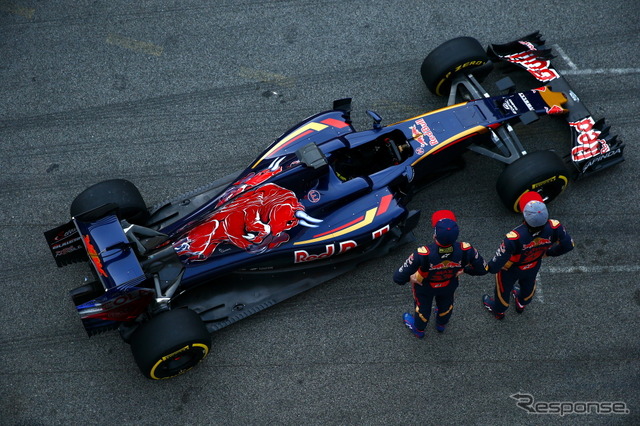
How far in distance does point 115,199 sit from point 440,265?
3.16 metres

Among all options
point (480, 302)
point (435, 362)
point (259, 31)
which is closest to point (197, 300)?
point (435, 362)

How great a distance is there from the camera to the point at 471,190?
707cm

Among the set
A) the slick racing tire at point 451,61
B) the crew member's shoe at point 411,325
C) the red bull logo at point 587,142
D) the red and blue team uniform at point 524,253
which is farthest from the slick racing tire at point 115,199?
the red bull logo at point 587,142

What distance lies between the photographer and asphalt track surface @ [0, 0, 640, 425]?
5.86 metres

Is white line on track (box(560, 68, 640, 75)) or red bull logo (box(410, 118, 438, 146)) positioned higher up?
red bull logo (box(410, 118, 438, 146))

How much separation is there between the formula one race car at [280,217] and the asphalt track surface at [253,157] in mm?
322

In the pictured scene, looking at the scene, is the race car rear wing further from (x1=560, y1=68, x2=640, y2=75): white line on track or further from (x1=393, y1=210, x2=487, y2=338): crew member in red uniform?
(x1=393, y1=210, x2=487, y2=338): crew member in red uniform

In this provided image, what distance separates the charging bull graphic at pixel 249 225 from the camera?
5922mm

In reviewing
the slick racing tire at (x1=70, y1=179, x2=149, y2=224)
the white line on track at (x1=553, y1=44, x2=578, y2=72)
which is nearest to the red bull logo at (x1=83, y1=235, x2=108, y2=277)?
the slick racing tire at (x1=70, y1=179, x2=149, y2=224)

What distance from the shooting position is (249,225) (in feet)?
19.5

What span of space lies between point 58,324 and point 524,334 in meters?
4.49

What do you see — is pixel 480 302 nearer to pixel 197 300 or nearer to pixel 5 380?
pixel 197 300

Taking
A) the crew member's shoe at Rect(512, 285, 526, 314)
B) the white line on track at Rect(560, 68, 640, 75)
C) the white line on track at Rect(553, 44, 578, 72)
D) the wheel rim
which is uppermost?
the white line on track at Rect(553, 44, 578, 72)

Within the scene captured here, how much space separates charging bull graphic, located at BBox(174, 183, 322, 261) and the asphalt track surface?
0.80 meters
